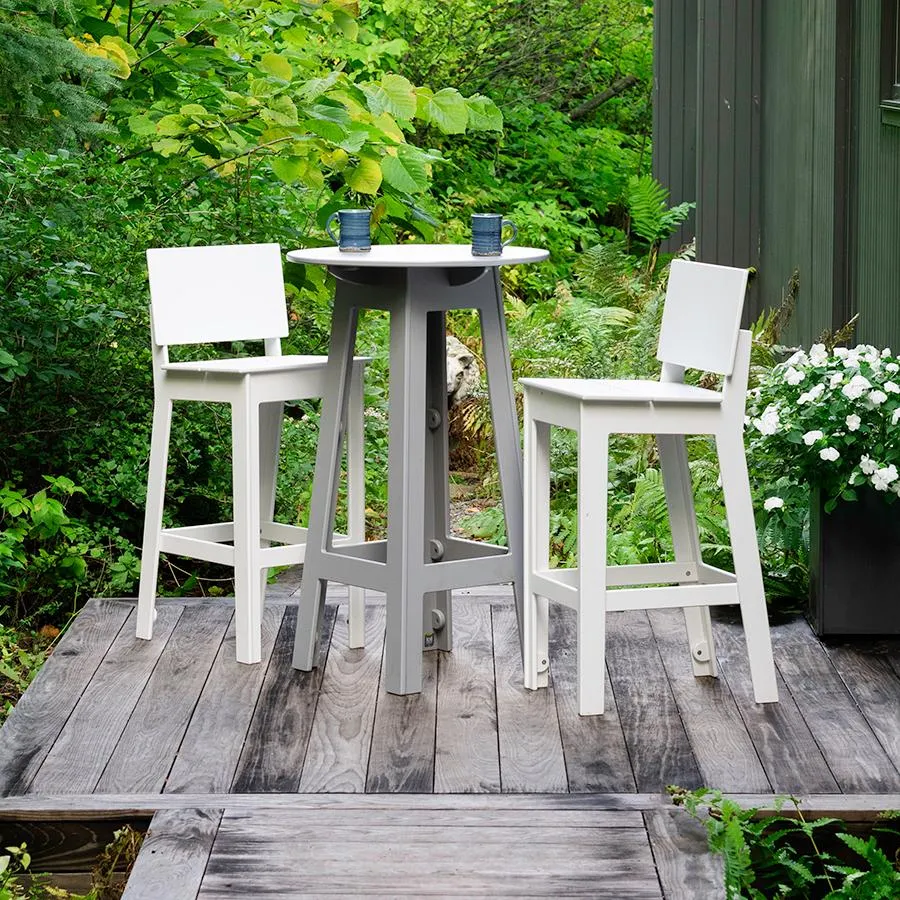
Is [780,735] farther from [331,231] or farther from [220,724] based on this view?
[331,231]

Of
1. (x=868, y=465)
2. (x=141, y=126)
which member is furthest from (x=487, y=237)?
(x=141, y=126)

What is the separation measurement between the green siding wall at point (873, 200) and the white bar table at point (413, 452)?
1.83 meters

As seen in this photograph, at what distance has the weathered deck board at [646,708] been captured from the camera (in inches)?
128

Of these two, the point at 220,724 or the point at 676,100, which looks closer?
the point at 220,724

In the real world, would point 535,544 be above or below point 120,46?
below

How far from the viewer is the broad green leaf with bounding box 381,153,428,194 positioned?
5.13m

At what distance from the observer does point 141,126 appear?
Result: 5.31 m

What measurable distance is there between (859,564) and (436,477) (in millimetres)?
1166

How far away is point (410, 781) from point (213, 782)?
1.37ft

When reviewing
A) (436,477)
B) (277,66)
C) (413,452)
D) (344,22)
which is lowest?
(436,477)

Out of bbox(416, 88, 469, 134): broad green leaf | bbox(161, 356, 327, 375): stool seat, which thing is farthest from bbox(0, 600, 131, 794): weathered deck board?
bbox(416, 88, 469, 134): broad green leaf

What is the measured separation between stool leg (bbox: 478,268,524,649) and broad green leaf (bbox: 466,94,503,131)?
3.98 feet

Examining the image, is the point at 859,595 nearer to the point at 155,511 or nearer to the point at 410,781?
the point at 410,781

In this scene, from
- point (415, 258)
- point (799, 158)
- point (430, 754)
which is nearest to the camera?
point (430, 754)
